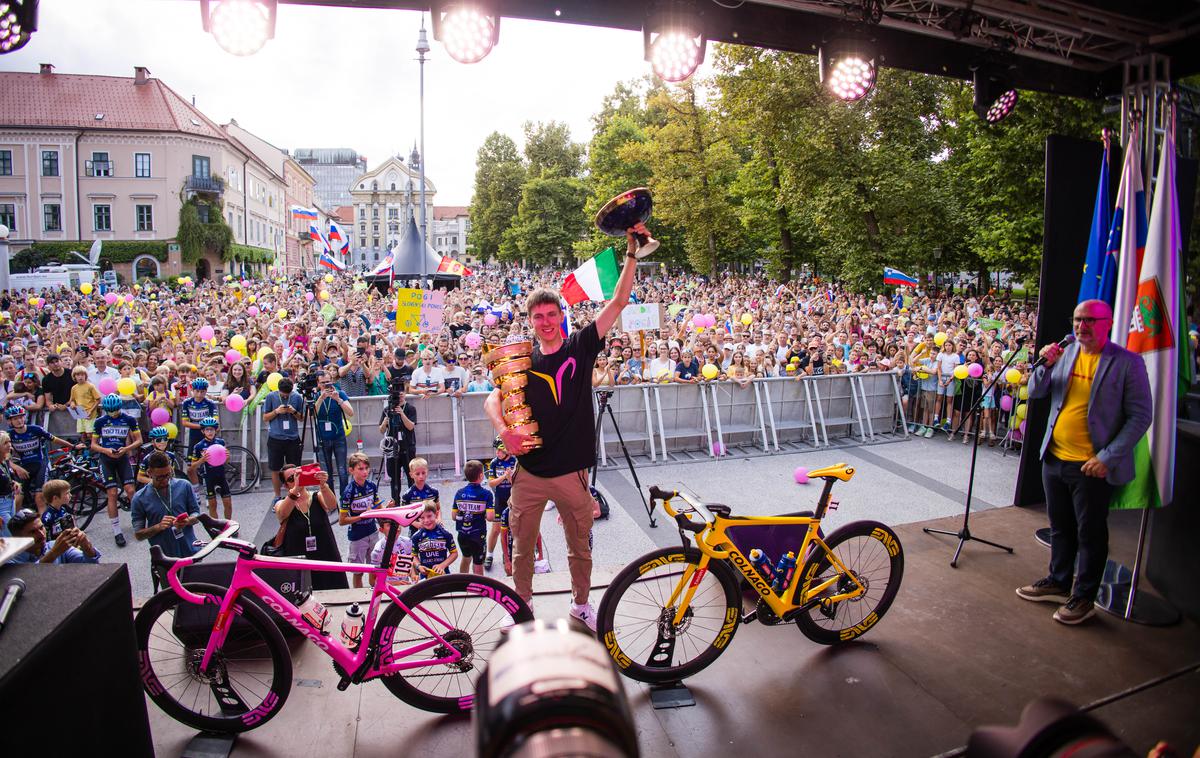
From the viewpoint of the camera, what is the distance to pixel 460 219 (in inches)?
5645

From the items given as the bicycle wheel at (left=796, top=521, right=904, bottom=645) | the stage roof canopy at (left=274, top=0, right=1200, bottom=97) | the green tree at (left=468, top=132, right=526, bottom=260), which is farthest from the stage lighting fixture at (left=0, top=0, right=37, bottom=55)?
the green tree at (left=468, top=132, right=526, bottom=260)

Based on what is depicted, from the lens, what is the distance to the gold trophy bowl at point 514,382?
3422 millimetres

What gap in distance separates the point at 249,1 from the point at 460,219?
145757 millimetres

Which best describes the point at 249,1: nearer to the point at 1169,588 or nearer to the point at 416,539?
the point at 416,539

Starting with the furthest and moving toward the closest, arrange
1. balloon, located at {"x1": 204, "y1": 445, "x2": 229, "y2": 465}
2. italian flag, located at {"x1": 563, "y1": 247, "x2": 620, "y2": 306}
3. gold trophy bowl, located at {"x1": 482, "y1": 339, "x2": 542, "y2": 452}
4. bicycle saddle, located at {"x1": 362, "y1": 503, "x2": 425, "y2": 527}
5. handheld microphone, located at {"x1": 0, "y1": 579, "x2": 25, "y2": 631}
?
italian flag, located at {"x1": 563, "y1": 247, "x2": 620, "y2": 306}, balloon, located at {"x1": 204, "y1": 445, "x2": 229, "y2": 465}, gold trophy bowl, located at {"x1": 482, "y1": 339, "x2": 542, "y2": 452}, bicycle saddle, located at {"x1": 362, "y1": 503, "x2": 425, "y2": 527}, handheld microphone, located at {"x1": 0, "y1": 579, "x2": 25, "y2": 631}

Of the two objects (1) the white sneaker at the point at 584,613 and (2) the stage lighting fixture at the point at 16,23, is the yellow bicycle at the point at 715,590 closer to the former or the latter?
(1) the white sneaker at the point at 584,613

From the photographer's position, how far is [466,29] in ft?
14.1

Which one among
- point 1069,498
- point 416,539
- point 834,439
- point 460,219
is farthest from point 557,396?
point 460,219

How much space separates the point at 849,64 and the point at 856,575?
3.77 m

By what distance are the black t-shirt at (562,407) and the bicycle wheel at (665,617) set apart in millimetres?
653

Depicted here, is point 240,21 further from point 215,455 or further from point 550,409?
point 215,455

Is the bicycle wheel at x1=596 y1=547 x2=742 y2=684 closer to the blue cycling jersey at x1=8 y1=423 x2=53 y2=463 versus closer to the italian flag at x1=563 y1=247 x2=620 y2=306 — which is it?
the italian flag at x1=563 y1=247 x2=620 y2=306

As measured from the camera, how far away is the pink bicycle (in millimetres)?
3051

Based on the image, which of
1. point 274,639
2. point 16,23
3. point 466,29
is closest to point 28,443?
point 16,23
